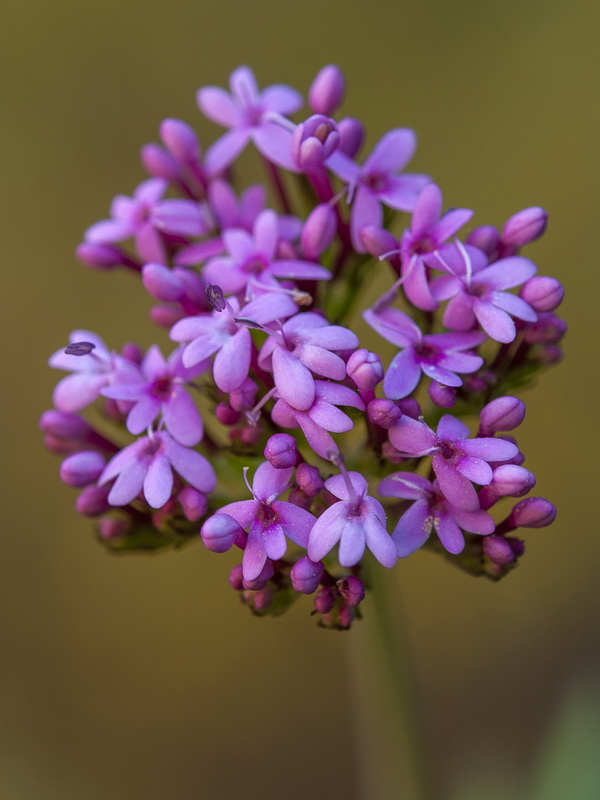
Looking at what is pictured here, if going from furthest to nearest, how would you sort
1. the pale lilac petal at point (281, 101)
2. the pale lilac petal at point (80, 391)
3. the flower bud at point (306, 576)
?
1. the pale lilac petal at point (281, 101)
2. the pale lilac petal at point (80, 391)
3. the flower bud at point (306, 576)

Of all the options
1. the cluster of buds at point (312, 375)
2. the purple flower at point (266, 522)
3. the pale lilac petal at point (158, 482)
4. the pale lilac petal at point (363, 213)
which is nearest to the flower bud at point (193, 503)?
the cluster of buds at point (312, 375)

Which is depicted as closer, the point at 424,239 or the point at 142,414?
the point at 142,414

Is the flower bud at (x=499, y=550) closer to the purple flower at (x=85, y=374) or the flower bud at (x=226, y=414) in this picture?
the flower bud at (x=226, y=414)

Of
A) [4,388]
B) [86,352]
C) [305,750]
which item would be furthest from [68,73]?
[305,750]

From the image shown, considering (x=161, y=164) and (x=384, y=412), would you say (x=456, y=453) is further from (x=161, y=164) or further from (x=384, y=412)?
(x=161, y=164)

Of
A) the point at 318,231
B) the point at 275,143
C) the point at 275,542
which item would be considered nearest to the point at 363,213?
the point at 318,231

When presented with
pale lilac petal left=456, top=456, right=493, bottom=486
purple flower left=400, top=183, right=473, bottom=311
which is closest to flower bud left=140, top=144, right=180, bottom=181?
purple flower left=400, top=183, right=473, bottom=311

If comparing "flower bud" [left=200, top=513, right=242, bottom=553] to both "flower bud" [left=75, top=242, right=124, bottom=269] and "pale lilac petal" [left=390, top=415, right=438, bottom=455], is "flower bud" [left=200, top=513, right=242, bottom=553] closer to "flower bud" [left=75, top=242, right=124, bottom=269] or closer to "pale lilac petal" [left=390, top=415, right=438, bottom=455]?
"pale lilac petal" [left=390, top=415, right=438, bottom=455]
